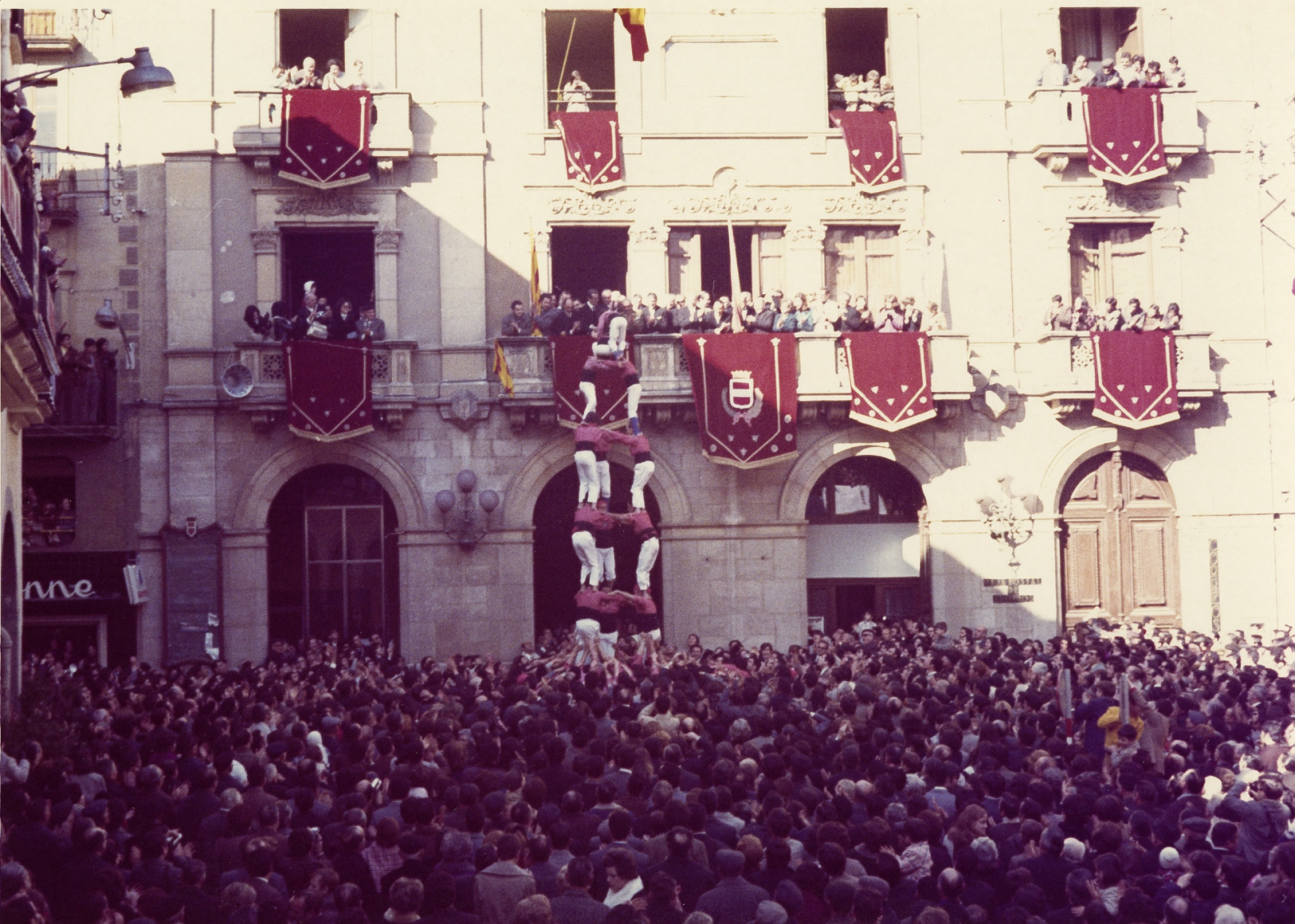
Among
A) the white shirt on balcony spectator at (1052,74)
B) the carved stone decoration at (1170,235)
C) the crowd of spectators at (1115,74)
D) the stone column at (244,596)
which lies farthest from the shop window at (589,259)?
the carved stone decoration at (1170,235)

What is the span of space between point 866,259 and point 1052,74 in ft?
16.4

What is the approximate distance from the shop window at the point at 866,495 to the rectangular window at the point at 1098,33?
29.7 feet

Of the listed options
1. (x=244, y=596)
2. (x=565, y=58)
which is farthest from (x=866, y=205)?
(x=244, y=596)

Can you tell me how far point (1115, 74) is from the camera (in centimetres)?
2923

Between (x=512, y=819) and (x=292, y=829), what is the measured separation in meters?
1.46

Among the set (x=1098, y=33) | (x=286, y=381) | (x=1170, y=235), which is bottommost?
(x=286, y=381)

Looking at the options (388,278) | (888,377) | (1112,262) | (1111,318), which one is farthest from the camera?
(1112,262)

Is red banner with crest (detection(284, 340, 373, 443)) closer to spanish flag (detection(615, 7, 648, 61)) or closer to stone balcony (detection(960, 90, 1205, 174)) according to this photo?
spanish flag (detection(615, 7, 648, 61))

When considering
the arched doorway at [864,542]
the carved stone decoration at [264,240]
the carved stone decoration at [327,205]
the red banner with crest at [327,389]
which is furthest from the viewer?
the arched doorway at [864,542]

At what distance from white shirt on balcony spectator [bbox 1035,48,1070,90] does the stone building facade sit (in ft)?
0.76

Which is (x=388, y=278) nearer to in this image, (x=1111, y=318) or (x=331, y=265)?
(x=331, y=265)

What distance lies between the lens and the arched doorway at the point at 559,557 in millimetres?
29484

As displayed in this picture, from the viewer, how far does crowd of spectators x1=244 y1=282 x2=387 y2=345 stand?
2770 cm

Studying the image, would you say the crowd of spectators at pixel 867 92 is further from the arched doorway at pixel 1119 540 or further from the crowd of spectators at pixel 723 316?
the arched doorway at pixel 1119 540
